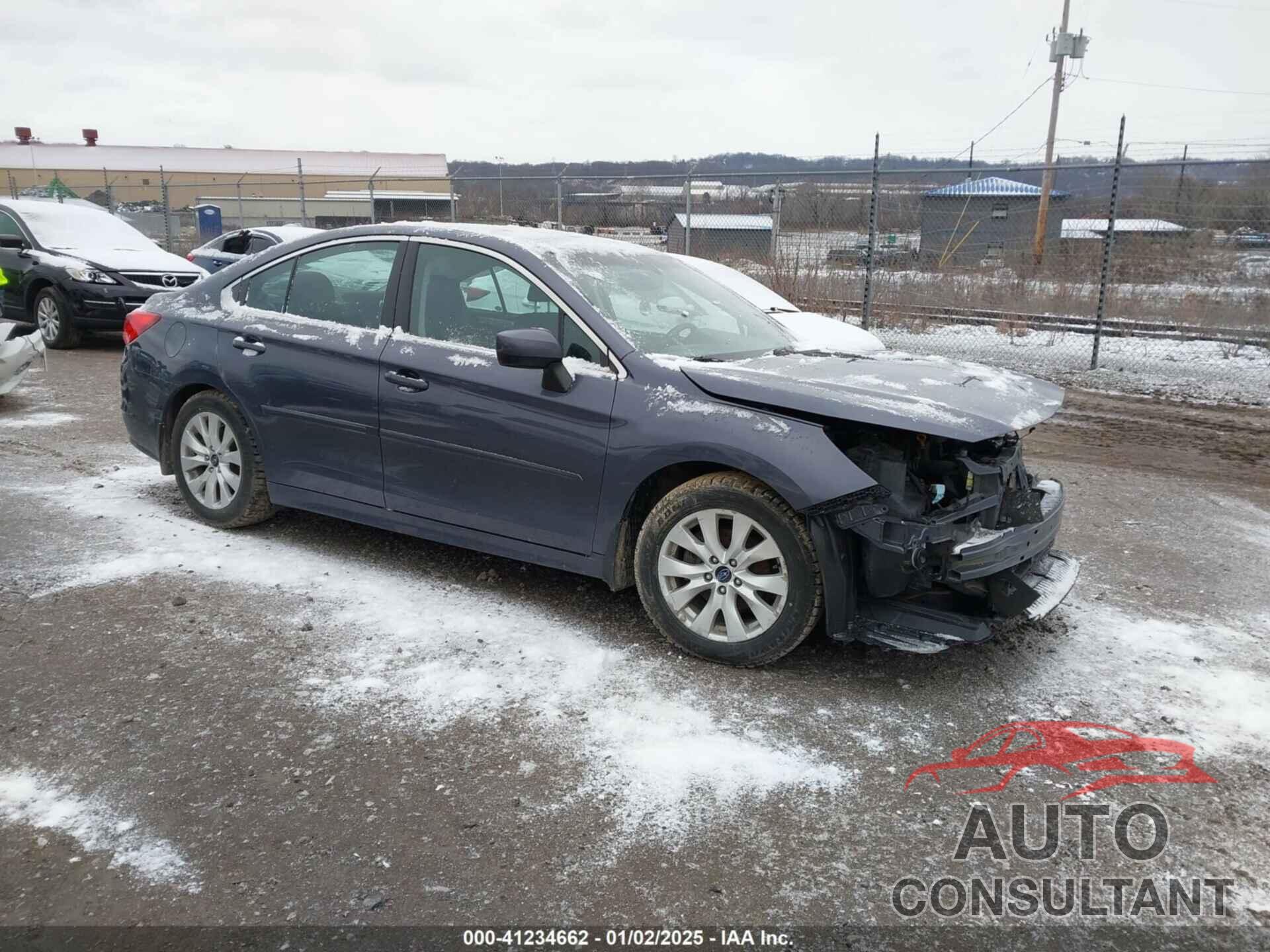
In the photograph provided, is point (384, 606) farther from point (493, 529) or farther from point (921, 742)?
point (921, 742)

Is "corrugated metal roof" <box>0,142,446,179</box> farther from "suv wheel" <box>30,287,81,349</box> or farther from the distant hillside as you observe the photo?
"suv wheel" <box>30,287,81,349</box>

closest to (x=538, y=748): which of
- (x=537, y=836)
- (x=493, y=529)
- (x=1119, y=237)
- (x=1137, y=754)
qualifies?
(x=537, y=836)

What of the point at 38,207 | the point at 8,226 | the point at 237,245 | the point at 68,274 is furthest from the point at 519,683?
the point at 237,245

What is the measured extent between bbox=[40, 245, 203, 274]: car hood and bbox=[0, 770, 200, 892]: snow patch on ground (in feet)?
32.8

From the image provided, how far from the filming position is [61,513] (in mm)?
5605

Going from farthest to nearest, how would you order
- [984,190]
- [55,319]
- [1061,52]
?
[1061,52], [984,190], [55,319]

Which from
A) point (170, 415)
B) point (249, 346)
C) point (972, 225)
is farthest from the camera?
point (972, 225)

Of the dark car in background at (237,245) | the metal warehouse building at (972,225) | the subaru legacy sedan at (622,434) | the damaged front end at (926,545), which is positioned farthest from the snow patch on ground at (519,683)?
the metal warehouse building at (972,225)

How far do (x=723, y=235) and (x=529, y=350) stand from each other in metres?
12.3

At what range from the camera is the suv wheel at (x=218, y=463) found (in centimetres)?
509

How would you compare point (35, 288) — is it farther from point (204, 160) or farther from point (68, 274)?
point (204, 160)

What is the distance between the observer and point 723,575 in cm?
383

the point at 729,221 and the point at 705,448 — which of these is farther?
the point at 729,221

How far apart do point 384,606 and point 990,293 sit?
1250cm
